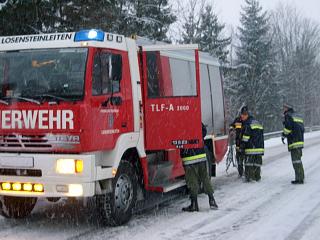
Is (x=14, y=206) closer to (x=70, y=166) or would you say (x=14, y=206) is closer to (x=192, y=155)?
(x=70, y=166)

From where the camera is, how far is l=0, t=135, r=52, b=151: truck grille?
6.69 metres

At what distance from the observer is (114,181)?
7.21 metres

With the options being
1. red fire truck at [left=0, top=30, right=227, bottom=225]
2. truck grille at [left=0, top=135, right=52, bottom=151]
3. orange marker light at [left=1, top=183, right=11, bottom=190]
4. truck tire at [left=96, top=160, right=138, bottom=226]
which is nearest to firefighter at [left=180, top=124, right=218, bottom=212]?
red fire truck at [left=0, top=30, right=227, bottom=225]

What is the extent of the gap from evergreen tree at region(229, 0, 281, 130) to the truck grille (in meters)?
36.7

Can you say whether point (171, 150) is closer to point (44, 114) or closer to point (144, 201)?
point (144, 201)

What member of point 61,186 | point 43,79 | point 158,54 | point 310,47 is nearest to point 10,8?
point 158,54

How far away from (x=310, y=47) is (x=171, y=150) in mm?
54931

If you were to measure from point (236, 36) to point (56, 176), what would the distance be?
138ft

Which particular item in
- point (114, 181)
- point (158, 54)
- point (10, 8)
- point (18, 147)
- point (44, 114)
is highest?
point (10, 8)

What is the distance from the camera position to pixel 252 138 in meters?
11.9

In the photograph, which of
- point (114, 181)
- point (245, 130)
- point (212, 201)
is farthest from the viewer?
point (245, 130)

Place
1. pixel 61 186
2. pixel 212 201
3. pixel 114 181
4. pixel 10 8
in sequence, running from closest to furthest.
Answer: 1. pixel 61 186
2. pixel 114 181
3. pixel 212 201
4. pixel 10 8

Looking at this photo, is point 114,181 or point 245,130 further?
point 245,130

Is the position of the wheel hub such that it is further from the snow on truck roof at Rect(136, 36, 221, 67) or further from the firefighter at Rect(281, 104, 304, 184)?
the firefighter at Rect(281, 104, 304, 184)
